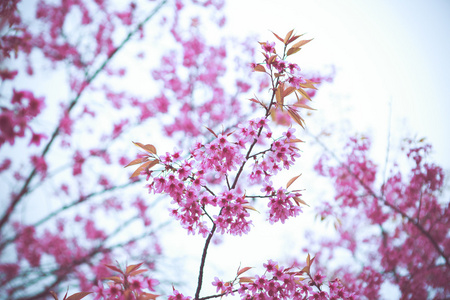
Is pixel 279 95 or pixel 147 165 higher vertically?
pixel 279 95

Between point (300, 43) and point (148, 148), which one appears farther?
point (300, 43)

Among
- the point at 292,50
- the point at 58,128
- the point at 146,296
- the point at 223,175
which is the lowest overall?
the point at 146,296

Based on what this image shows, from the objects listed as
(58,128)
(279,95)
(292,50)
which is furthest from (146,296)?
(58,128)

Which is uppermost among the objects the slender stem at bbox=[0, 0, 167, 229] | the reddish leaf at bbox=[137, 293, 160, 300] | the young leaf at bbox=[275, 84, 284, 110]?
the slender stem at bbox=[0, 0, 167, 229]

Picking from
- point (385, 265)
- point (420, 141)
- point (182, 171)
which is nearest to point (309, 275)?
point (182, 171)

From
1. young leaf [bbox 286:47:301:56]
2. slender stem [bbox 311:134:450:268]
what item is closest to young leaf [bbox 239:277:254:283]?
young leaf [bbox 286:47:301:56]

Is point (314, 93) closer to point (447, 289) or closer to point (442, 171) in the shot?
point (442, 171)

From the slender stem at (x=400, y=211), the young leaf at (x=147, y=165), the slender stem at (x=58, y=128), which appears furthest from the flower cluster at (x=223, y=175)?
the slender stem at (x=58, y=128)

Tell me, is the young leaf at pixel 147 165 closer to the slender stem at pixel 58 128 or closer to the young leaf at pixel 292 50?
the young leaf at pixel 292 50

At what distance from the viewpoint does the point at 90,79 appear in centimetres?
634

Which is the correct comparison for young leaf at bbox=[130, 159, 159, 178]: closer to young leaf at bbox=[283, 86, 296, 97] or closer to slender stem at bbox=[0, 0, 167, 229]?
young leaf at bbox=[283, 86, 296, 97]

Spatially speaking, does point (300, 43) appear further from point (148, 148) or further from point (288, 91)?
point (148, 148)

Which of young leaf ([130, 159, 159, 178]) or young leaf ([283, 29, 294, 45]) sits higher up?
young leaf ([283, 29, 294, 45])

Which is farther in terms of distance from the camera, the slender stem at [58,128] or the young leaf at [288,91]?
the slender stem at [58,128]
